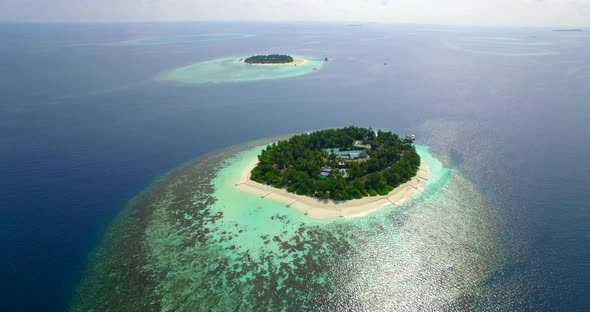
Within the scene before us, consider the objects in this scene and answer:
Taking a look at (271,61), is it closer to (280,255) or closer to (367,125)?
(367,125)

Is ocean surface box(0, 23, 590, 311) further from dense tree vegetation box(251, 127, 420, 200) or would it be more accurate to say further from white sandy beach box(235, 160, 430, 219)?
dense tree vegetation box(251, 127, 420, 200)

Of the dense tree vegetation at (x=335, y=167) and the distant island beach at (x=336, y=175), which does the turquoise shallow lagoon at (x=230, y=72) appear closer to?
the dense tree vegetation at (x=335, y=167)

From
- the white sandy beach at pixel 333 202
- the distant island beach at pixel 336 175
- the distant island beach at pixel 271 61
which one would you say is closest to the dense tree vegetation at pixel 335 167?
the distant island beach at pixel 336 175

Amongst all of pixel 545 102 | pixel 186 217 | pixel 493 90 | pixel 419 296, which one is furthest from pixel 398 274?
pixel 493 90

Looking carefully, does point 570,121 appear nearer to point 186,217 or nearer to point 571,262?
point 571,262

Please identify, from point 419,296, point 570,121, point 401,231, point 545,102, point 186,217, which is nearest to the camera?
point 419,296

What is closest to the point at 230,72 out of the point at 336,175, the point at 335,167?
the point at 335,167
